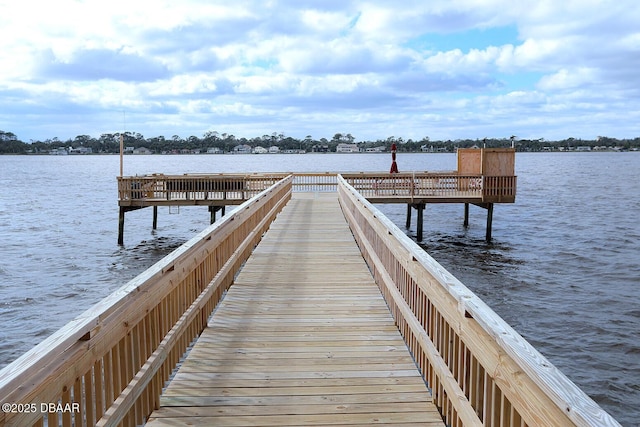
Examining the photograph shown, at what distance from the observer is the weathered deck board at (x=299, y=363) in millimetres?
4238

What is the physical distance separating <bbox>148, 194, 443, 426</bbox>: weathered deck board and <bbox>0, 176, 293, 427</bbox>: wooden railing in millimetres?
342

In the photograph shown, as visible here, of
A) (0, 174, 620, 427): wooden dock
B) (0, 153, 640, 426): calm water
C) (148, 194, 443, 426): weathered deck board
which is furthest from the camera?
(0, 153, 640, 426): calm water

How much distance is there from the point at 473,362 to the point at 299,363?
6.89ft

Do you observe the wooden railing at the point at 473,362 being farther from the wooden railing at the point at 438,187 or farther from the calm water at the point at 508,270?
the wooden railing at the point at 438,187

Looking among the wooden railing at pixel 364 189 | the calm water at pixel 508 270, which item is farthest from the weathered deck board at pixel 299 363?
the wooden railing at pixel 364 189

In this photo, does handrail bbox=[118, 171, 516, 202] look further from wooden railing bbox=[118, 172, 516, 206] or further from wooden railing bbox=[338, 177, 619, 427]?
wooden railing bbox=[338, 177, 619, 427]

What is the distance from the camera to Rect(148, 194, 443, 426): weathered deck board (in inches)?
167

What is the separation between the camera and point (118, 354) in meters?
3.52

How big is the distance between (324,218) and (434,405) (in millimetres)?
13568
